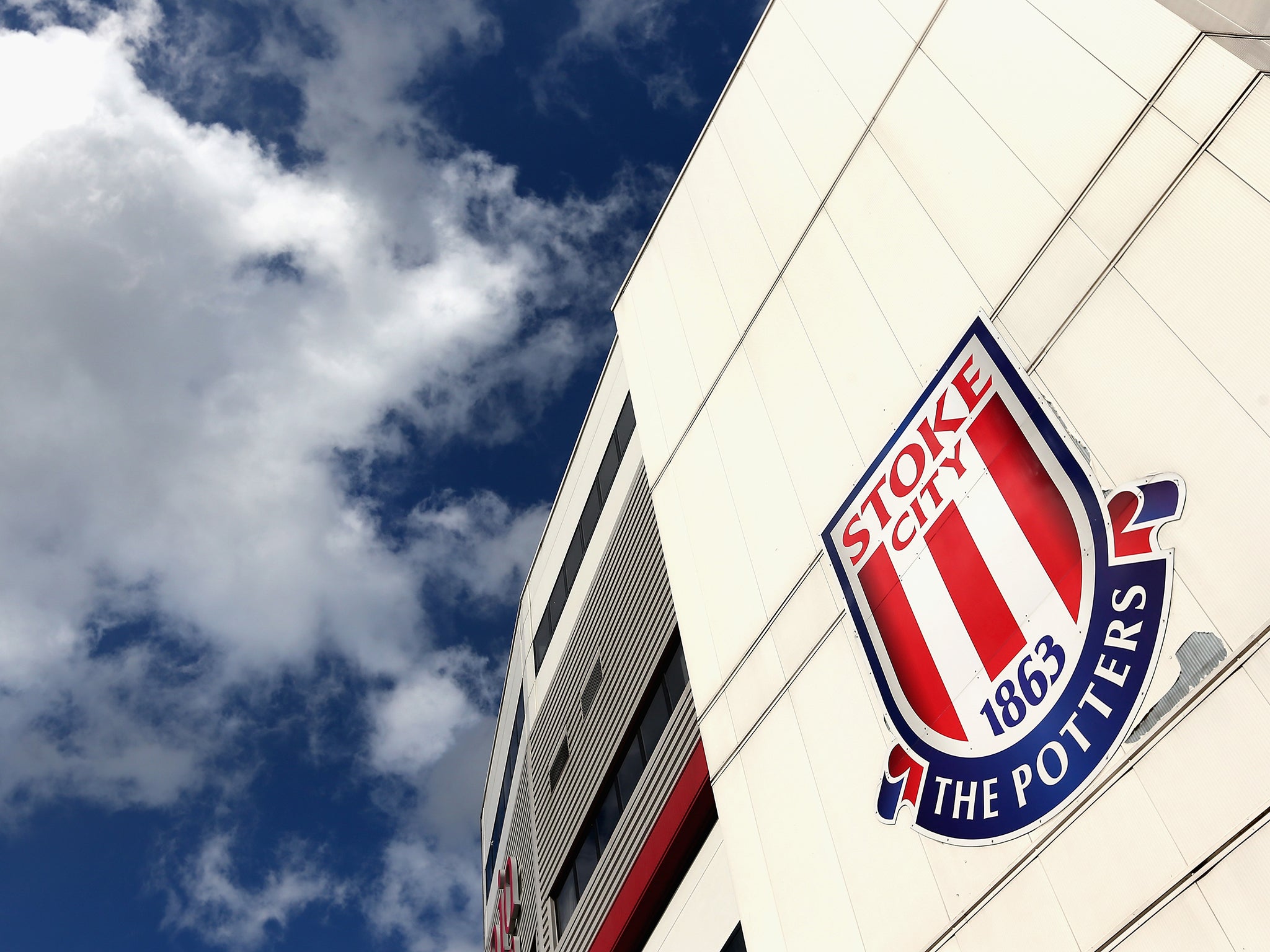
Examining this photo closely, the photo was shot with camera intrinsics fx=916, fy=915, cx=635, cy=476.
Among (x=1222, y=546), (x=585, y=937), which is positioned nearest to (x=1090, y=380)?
(x=1222, y=546)

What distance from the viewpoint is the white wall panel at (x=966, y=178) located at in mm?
8555

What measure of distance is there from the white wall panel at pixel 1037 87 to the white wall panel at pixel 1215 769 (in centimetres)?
453

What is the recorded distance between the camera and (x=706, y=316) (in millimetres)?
14586

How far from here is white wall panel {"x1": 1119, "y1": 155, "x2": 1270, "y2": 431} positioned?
634cm

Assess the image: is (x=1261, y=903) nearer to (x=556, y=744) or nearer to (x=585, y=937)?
(x=585, y=937)

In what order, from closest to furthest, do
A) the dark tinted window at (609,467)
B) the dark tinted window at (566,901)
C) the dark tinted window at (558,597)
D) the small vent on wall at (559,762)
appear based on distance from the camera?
1. the dark tinted window at (566,901)
2. the dark tinted window at (609,467)
3. the small vent on wall at (559,762)
4. the dark tinted window at (558,597)

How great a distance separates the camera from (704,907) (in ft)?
43.0

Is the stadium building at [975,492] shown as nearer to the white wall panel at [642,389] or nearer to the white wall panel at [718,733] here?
the white wall panel at [718,733]

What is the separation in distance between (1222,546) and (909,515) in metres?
3.12

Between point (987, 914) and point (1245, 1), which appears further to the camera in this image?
point (1245, 1)

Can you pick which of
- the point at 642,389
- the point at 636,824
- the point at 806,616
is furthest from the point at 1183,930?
the point at 642,389

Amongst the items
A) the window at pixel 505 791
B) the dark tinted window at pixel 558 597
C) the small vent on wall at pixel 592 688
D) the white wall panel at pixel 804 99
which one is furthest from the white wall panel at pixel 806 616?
the window at pixel 505 791

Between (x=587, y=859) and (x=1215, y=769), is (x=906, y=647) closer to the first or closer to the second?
(x=1215, y=769)

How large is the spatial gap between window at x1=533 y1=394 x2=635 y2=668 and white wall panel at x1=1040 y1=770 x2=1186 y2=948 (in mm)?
13057
